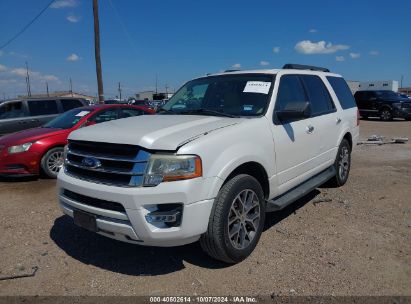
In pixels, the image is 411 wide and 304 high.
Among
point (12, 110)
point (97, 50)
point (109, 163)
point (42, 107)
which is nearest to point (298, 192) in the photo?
point (109, 163)

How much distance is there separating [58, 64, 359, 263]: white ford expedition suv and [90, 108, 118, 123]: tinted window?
11.0 ft

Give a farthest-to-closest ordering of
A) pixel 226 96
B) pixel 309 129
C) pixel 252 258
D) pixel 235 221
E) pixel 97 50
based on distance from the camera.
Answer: pixel 97 50
pixel 309 129
pixel 226 96
pixel 252 258
pixel 235 221

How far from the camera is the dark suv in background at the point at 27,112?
10.2 meters

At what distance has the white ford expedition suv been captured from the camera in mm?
3064

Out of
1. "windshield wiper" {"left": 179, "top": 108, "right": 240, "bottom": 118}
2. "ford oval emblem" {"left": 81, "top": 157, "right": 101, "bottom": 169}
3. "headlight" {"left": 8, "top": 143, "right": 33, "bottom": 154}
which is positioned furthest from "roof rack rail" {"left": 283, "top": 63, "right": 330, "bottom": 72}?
"headlight" {"left": 8, "top": 143, "right": 33, "bottom": 154}

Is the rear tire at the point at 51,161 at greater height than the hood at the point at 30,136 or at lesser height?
lesser

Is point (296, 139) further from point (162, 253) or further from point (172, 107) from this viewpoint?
point (162, 253)

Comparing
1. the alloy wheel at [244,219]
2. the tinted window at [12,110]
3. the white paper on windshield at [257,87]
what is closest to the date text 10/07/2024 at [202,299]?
the alloy wheel at [244,219]

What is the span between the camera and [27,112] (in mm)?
10422

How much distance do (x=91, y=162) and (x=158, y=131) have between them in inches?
27.3

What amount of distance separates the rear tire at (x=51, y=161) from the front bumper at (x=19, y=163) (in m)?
0.14

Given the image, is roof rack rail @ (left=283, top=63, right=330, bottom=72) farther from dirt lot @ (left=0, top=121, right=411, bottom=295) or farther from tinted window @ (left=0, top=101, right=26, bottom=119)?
tinted window @ (left=0, top=101, right=26, bottom=119)

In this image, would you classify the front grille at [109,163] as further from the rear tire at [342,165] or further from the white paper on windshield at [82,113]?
the white paper on windshield at [82,113]

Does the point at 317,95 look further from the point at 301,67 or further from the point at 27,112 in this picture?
the point at 27,112
